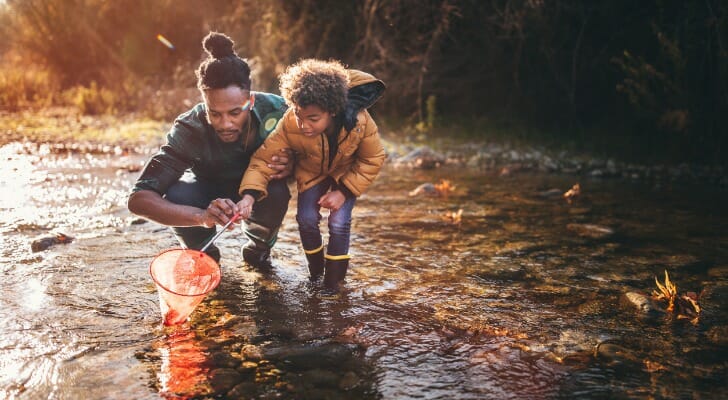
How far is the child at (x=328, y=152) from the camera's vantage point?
3.12 m

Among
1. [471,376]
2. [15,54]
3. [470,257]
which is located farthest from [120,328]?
[15,54]

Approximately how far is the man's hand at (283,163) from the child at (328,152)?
0.03m

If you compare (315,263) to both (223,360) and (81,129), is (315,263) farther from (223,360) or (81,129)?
(81,129)

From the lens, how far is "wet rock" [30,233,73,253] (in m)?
3.97

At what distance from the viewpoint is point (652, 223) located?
4.85 meters

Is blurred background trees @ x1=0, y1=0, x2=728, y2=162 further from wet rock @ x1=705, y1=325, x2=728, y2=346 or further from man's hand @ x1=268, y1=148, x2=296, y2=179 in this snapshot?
man's hand @ x1=268, y1=148, x2=296, y2=179

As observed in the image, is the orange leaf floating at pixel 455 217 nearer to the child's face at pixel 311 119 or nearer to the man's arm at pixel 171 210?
the child's face at pixel 311 119

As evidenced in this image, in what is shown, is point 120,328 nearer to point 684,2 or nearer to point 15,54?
point 684,2

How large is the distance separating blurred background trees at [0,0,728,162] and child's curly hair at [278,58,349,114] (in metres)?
4.23

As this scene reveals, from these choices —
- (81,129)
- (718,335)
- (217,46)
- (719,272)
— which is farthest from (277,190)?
(81,129)

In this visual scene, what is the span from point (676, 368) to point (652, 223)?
2.61m

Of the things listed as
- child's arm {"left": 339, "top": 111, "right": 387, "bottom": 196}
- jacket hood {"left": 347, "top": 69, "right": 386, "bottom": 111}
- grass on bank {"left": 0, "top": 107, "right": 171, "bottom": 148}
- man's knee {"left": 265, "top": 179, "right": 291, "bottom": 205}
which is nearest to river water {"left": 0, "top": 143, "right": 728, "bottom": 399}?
man's knee {"left": 265, "top": 179, "right": 291, "bottom": 205}

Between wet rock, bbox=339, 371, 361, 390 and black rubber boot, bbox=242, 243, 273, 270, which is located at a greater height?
black rubber boot, bbox=242, 243, 273, 270

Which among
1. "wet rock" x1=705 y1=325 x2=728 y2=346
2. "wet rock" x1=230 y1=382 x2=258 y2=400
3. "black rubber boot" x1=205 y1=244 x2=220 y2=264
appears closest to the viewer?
"wet rock" x1=230 y1=382 x2=258 y2=400
